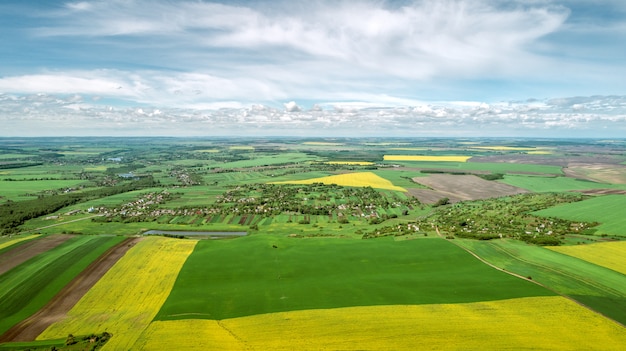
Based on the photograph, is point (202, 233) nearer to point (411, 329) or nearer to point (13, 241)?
point (13, 241)

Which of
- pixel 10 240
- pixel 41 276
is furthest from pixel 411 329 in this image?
pixel 10 240

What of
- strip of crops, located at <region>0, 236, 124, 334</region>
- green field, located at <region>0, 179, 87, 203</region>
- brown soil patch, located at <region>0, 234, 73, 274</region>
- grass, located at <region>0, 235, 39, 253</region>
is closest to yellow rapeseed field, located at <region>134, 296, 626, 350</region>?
strip of crops, located at <region>0, 236, 124, 334</region>

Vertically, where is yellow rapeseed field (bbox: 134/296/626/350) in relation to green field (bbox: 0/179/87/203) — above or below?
above

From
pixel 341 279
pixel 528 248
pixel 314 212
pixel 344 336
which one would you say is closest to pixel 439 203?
pixel 314 212

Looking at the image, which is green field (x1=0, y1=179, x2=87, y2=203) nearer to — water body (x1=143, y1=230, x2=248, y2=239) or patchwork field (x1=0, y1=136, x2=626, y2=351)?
patchwork field (x1=0, y1=136, x2=626, y2=351)

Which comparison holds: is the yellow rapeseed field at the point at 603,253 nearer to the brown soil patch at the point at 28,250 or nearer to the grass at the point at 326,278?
the grass at the point at 326,278

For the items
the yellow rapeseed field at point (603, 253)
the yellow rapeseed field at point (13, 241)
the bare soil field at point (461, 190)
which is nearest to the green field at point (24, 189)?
the yellow rapeseed field at point (13, 241)
